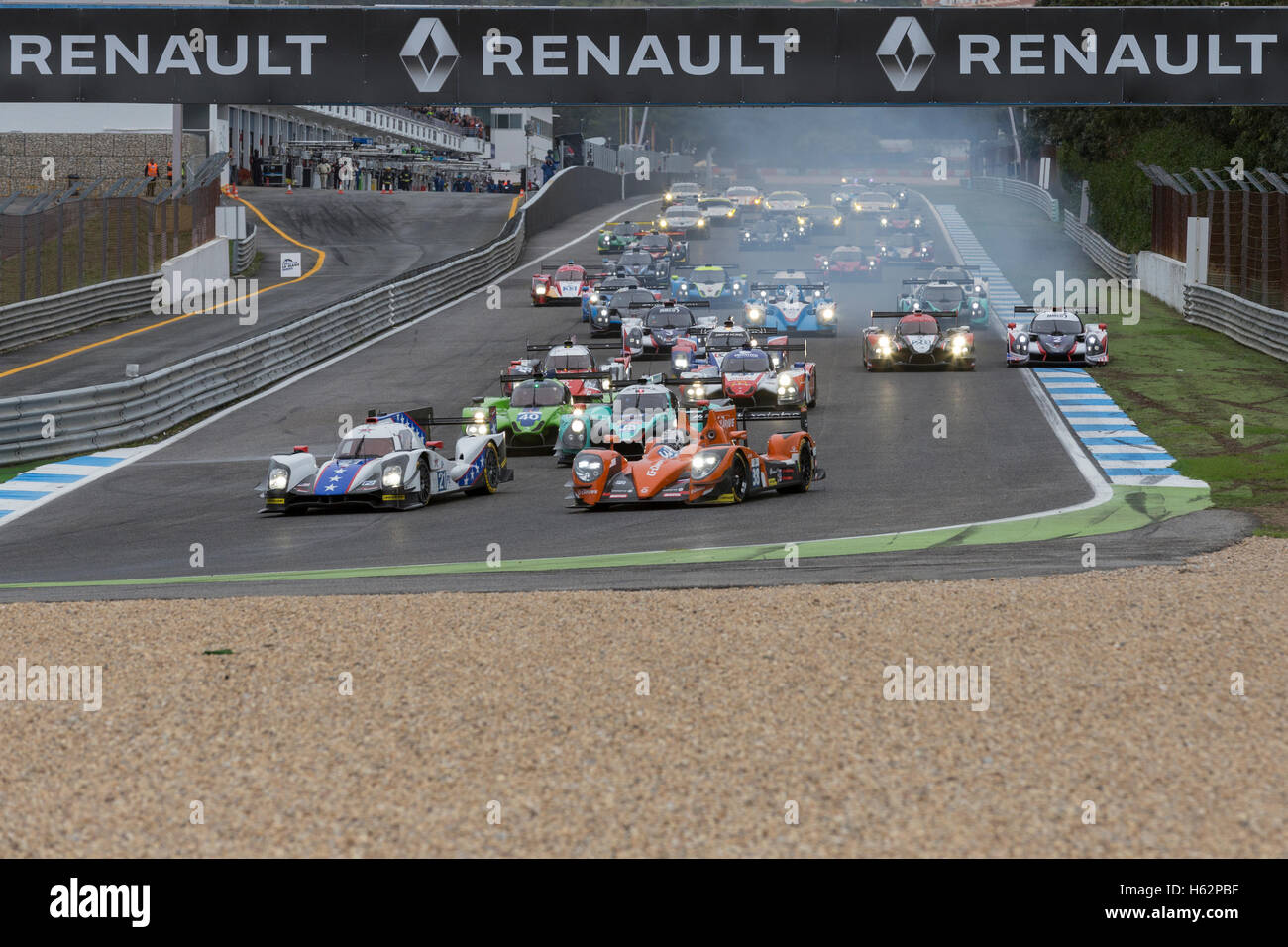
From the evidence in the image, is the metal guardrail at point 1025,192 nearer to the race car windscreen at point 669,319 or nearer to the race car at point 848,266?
the race car at point 848,266

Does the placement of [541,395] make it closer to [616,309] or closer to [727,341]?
[727,341]

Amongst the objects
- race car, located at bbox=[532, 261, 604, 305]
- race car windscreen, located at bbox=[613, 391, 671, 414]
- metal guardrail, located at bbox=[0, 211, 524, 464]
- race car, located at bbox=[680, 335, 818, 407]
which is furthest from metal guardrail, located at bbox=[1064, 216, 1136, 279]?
race car windscreen, located at bbox=[613, 391, 671, 414]

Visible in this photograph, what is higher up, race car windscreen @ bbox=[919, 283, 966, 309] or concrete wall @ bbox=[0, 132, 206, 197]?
concrete wall @ bbox=[0, 132, 206, 197]

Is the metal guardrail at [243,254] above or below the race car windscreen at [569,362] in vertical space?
above

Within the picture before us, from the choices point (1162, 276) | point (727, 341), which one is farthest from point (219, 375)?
point (1162, 276)

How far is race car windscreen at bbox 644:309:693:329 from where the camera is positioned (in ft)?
117

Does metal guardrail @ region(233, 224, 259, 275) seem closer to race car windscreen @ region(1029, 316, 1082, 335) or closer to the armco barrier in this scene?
the armco barrier

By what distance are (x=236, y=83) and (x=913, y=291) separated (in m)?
16.8

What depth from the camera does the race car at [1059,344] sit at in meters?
32.8

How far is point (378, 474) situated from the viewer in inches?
755

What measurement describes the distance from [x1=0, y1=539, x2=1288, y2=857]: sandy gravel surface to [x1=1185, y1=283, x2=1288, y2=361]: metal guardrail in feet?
73.3

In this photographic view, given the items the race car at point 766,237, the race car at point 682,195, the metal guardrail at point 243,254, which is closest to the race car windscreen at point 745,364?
the metal guardrail at point 243,254

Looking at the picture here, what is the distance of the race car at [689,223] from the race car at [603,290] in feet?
76.6

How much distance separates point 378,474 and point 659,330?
55.9 ft
